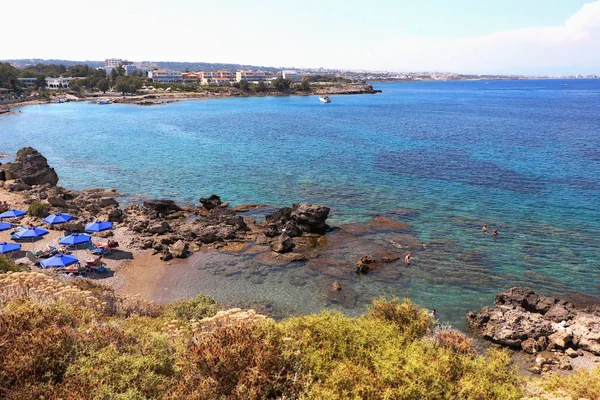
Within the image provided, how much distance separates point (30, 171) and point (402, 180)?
46947mm

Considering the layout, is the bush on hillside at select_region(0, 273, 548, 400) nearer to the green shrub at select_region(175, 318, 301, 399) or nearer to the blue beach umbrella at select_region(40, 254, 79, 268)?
the green shrub at select_region(175, 318, 301, 399)

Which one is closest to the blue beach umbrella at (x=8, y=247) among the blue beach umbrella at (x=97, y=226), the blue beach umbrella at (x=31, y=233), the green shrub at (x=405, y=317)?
the blue beach umbrella at (x=31, y=233)

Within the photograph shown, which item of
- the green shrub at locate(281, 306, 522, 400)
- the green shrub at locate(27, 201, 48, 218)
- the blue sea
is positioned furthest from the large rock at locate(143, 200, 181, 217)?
the green shrub at locate(281, 306, 522, 400)

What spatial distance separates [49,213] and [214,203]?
15544mm

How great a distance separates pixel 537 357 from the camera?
64.7 feet

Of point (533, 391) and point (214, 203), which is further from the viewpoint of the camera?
point (214, 203)

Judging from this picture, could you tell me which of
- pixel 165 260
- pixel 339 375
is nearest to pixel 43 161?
pixel 165 260

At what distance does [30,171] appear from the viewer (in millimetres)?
48656

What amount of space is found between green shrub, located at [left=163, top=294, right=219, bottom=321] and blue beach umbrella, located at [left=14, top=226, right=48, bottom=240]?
16785 mm

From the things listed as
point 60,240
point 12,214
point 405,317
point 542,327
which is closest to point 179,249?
point 60,240

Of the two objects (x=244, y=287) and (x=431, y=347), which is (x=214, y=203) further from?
(x=431, y=347)

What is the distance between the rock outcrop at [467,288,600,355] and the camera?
20303 mm

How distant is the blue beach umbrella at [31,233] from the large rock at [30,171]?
63.7ft

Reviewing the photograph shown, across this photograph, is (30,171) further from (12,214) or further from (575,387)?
(575,387)
